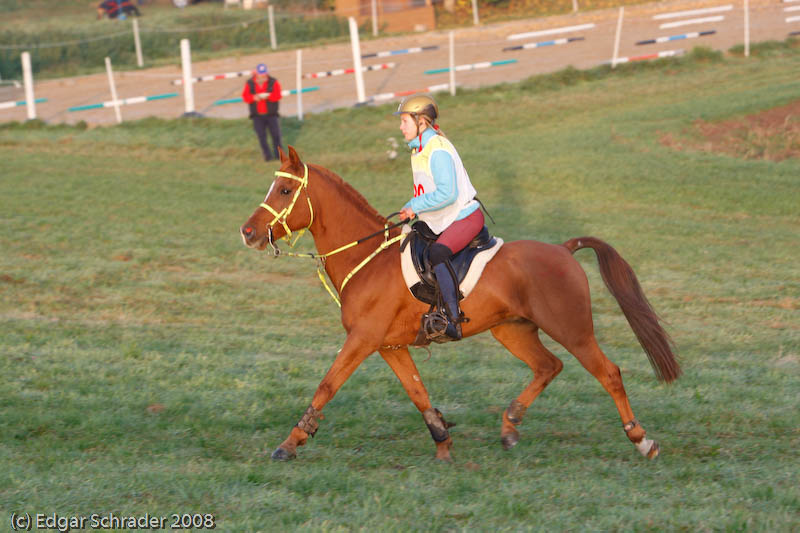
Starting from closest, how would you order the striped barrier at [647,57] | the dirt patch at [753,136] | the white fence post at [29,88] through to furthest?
the dirt patch at [753,136], the white fence post at [29,88], the striped barrier at [647,57]

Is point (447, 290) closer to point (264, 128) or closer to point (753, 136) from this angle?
point (264, 128)

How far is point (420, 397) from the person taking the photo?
6.70m

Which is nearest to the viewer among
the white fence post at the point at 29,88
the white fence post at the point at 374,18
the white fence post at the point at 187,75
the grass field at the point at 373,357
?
the grass field at the point at 373,357

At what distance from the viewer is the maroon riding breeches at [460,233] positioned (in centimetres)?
651

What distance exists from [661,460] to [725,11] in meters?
28.9

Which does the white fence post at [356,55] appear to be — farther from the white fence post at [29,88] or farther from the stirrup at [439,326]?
the stirrup at [439,326]

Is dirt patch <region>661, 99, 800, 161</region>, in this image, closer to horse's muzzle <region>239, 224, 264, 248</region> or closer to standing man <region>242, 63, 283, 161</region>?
standing man <region>242, 63, 283, 161</region>

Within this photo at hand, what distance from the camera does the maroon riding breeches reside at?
21.4 feet

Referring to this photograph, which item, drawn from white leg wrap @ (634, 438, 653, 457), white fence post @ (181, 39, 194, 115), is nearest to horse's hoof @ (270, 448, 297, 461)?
white leg wrap @ (634, 438, 653, 457)

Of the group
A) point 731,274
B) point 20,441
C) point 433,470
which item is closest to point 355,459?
point 433,470

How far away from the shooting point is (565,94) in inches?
952

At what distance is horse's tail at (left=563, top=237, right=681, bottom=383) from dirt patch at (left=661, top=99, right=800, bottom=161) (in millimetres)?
13673

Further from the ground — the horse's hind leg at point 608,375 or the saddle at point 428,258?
the saddle at point 428,258

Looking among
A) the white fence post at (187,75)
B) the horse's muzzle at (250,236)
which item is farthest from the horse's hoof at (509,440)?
the white fence post at (187,75)
